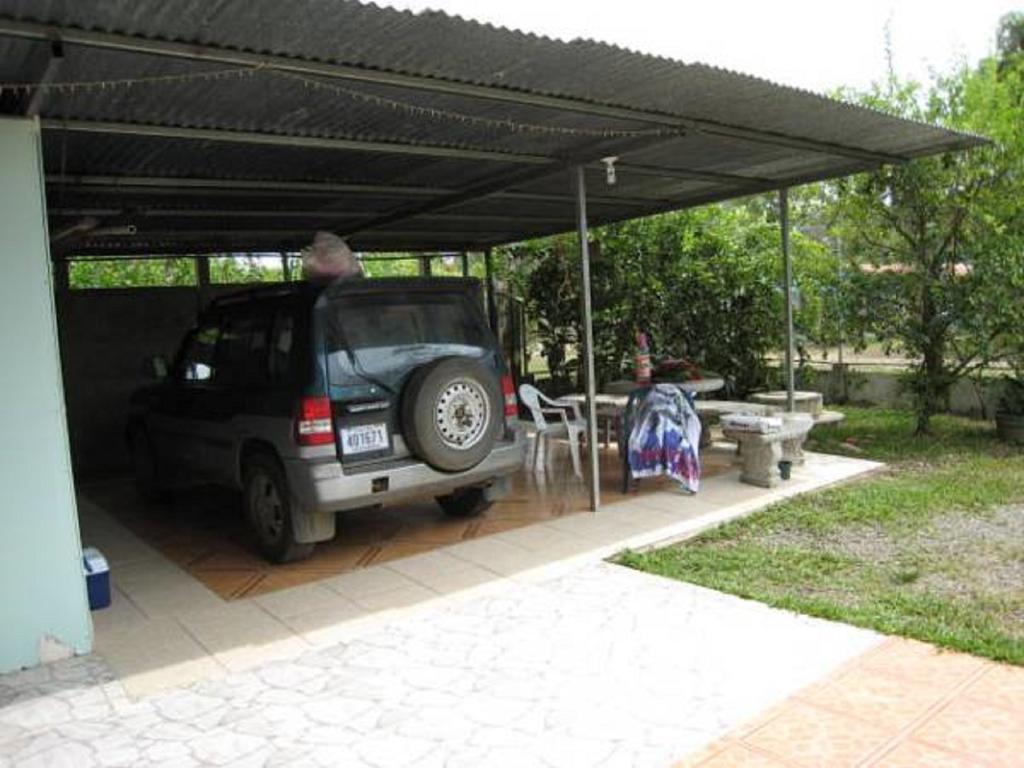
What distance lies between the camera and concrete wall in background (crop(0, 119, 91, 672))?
12.1 feet

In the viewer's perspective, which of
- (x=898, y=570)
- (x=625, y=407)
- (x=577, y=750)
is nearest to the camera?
(x=577, y=750)

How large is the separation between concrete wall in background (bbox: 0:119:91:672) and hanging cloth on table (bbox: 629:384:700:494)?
13.3ft

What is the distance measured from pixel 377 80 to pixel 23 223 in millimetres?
1730

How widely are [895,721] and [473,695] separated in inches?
61.2

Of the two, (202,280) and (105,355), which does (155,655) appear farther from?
(202,280)

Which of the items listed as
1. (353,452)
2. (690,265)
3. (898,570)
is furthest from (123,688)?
(690,265)

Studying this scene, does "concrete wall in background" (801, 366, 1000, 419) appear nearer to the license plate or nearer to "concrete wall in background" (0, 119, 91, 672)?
the license plate

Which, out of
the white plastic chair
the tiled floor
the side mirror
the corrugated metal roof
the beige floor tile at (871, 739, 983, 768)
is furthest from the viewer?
the white plastic chair

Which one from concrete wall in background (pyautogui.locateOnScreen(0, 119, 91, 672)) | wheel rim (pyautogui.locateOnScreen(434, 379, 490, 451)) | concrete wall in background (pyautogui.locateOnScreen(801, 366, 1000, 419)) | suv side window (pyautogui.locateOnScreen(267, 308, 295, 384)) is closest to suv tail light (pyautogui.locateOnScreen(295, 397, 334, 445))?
suv side window (pyautogui.locateOnScreen(267, 308, 295, 384))

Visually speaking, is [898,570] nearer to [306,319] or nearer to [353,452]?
[353,452]

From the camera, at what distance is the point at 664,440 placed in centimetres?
659

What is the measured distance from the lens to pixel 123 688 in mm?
3625

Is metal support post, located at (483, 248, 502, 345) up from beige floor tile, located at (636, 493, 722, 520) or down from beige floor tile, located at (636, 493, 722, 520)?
up

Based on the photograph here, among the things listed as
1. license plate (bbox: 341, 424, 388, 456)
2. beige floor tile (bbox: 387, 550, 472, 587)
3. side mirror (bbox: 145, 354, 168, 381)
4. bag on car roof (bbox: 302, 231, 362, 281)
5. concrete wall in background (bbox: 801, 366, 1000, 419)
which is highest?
bag on car roof (bbox: 302, 231, 362, 281)
